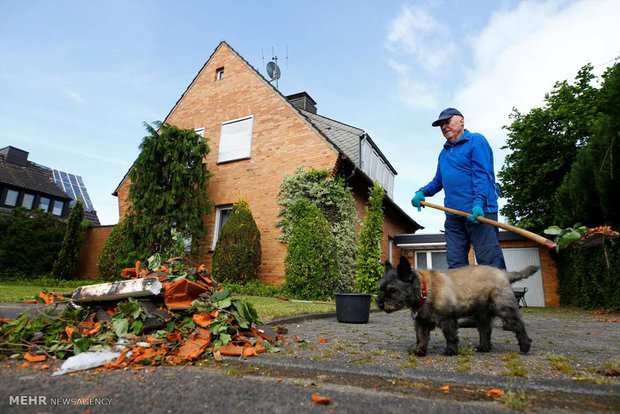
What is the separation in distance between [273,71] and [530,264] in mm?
14045

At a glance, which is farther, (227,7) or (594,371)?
(227,7)

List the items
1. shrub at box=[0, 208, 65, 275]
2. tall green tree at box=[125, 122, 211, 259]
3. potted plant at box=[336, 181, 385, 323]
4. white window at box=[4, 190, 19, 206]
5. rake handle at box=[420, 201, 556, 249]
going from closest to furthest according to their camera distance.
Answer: rake handle at box=[420, 201, 556, 249]
potted plant at box=[336, 181, 385, 323]
tall green tree at box=[125, 122, 211, 259]
shrub at box=[0, 208, 65, 275]
white window at box=[4, 190, 19, 206]

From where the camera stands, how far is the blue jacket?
329cm

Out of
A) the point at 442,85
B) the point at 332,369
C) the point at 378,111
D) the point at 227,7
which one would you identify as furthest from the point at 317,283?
the point at 227,7

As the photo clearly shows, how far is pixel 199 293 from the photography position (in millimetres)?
3104

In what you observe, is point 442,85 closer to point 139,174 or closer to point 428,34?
point 428,34

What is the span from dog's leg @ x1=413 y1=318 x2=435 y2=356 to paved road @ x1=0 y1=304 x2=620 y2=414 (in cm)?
8

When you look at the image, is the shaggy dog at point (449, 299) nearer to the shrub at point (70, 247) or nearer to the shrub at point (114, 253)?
the shrub at point (114, 253)

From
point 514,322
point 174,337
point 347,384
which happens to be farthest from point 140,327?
point 514,322

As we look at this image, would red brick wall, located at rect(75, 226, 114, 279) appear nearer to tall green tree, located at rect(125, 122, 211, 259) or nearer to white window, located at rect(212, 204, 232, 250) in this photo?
tall green tree, located at rect(125, 122, 211, 259)

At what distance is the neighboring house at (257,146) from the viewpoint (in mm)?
9930

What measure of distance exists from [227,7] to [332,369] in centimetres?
870

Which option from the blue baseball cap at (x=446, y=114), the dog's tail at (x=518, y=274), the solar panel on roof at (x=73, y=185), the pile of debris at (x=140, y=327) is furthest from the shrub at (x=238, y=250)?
the solar panel on roof at (x=73, y=185)

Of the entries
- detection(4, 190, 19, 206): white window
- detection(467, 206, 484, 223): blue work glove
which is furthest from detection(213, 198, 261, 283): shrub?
detection(4, 190, 19, 206): white window
